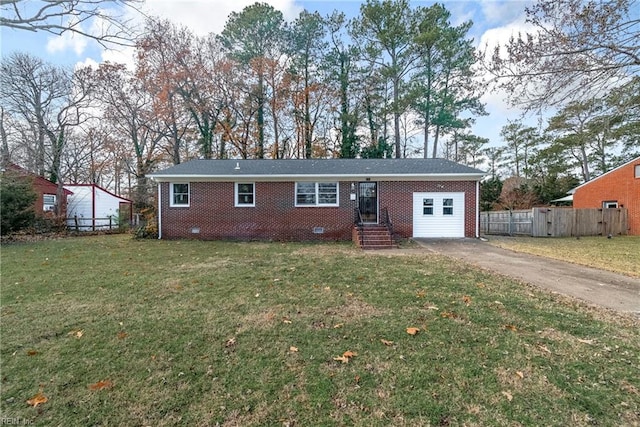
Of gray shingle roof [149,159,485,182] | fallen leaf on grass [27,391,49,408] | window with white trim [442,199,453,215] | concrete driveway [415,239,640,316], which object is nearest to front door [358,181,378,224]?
gray shingle roof [149,159,485,182]

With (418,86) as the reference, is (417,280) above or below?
below

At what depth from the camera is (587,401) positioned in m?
2.32

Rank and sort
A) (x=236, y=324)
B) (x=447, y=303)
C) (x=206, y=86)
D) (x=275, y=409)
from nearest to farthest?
(x=275, y=409)
(x=236, y=324)
(x=447, y=303)
(x=206, y=86)

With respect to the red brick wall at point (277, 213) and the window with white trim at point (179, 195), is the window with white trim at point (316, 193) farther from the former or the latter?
the window with white trim at point (179, 195)

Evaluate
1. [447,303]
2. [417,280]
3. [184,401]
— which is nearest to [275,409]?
[184,401]

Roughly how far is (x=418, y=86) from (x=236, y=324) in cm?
2332

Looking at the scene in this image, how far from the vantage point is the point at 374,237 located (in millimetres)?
11422

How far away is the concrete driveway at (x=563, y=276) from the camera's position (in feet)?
15.8

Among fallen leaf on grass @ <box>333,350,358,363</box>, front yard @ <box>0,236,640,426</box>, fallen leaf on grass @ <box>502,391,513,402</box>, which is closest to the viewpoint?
front yard @ <box>0,236,640,426</box>

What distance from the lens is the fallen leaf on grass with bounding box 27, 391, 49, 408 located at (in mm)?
2318

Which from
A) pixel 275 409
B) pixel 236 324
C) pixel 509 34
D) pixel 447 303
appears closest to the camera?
pixel 275 409

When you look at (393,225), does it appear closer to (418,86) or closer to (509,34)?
(509,34)

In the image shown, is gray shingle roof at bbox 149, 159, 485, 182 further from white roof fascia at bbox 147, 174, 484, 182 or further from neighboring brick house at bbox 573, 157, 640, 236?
neighboring brick house at bbox 573, 157, 640, 236

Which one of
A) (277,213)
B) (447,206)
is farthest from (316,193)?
(447,206)
